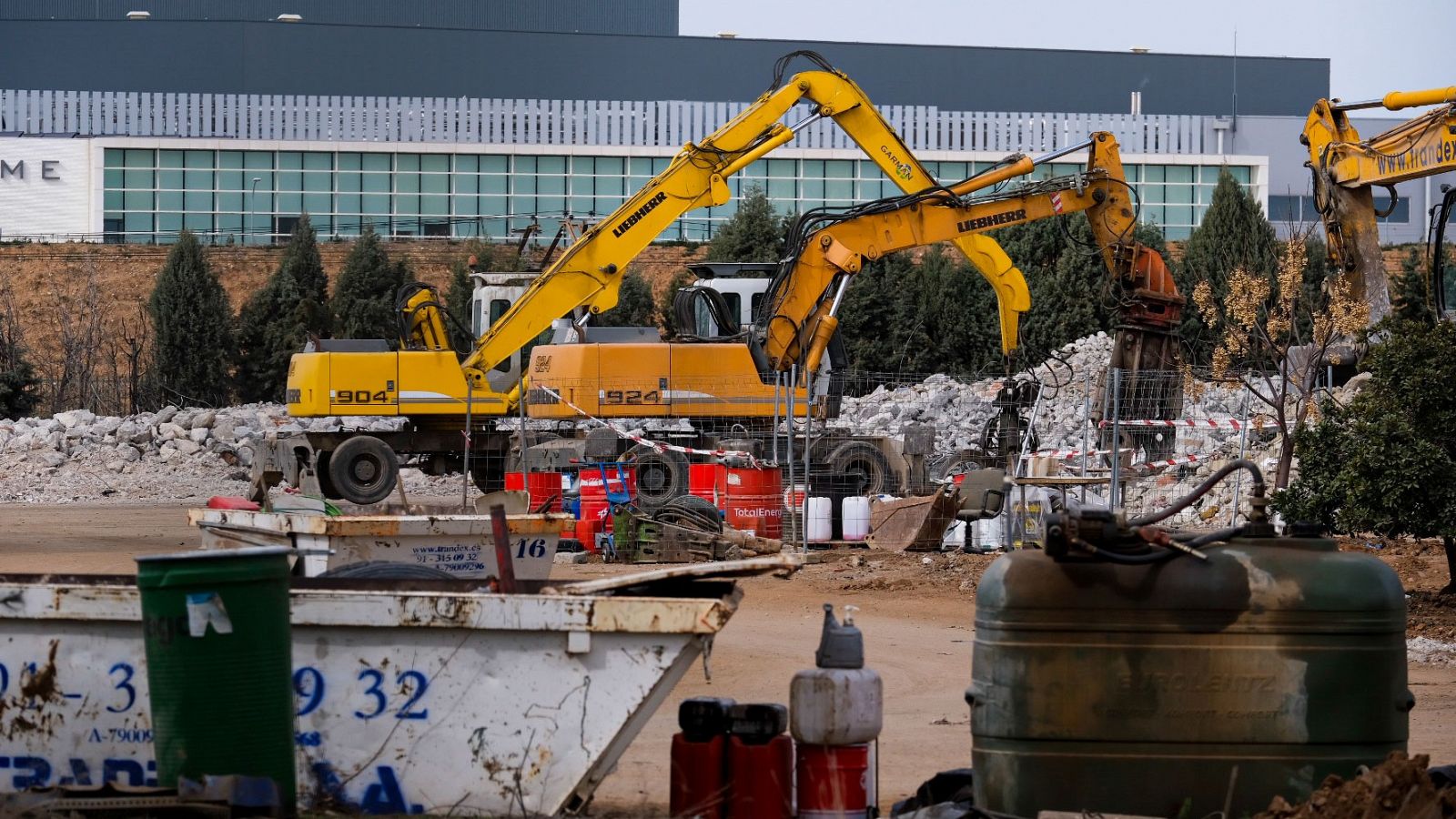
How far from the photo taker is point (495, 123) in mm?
61094

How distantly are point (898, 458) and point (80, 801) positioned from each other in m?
18.4

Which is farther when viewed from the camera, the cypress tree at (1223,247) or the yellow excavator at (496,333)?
the cypress tree at (1223,247)

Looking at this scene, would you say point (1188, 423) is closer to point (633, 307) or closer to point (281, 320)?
point (633, 307)

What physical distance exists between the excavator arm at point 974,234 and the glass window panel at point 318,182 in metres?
39.0

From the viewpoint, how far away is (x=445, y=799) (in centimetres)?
696

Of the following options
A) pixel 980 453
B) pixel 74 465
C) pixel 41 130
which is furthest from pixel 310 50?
pixel 980 453

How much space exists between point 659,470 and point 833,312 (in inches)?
123

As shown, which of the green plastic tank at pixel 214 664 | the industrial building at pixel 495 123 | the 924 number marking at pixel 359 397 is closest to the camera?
the green plastic tank at pixel 214 664

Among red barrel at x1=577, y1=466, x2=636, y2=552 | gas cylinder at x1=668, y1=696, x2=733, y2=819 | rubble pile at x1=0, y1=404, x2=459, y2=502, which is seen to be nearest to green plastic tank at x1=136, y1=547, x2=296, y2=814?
gas cylinder at x1=668, y1=696, x2=733, y2=819

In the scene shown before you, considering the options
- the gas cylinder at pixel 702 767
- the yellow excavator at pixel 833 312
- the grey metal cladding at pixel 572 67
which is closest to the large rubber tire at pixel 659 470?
the yellow excavator at pixel 833 312

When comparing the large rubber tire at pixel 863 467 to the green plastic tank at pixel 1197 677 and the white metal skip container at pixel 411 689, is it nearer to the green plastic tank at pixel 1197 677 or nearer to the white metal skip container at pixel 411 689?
the white metal skip container at pixel 411 689

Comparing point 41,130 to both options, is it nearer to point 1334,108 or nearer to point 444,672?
point 1334,108

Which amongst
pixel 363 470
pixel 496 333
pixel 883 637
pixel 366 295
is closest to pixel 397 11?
pixel 366 295

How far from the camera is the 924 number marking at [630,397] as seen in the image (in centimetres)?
2419
